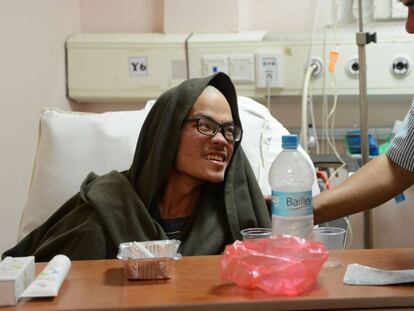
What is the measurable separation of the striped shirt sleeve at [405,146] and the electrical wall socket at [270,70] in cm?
124

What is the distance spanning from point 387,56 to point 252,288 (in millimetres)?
2011

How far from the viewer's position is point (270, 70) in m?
2.91

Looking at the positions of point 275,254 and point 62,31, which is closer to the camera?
point 275,254

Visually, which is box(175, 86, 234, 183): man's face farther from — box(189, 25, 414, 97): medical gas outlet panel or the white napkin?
box(189, 25, 414, 97): medical gas outlet panel

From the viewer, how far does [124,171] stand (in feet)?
6.56

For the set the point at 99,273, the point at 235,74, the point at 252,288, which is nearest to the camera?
the point at 252,288

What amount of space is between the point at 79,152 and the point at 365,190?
97cm

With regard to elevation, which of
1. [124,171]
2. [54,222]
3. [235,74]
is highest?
[235,74]

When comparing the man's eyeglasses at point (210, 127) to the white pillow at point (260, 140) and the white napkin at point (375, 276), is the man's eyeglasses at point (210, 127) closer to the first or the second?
the white pillow at point (260, 140)

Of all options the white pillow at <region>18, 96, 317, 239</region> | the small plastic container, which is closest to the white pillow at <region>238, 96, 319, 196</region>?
the white pillow at <region>18, 96, 317, 239</region>

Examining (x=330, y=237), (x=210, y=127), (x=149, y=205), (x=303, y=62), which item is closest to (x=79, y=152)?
(x=149, y=205)

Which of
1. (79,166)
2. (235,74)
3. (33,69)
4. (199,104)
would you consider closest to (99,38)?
(33,69)

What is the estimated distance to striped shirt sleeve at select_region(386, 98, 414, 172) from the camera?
1.67 meters

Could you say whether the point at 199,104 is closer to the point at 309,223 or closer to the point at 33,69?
the point at 309,223
